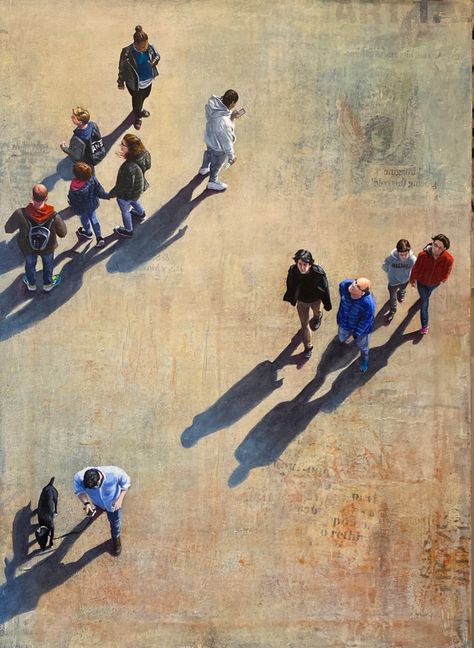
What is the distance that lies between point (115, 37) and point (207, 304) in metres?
4.14

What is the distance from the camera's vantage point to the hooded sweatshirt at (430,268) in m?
12.9

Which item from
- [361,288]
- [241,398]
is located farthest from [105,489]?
[361,288]

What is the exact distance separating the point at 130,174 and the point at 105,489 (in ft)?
13.4

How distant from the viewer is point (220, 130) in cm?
1353

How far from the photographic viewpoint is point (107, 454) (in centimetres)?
1344

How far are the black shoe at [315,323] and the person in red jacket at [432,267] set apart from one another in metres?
1.32

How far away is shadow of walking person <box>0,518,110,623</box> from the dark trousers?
591 centimetres

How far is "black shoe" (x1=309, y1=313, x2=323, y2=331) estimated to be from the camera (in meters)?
13.6

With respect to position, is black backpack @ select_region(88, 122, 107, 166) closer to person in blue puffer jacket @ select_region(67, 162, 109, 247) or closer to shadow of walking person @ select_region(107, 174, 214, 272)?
person in blue puffer jacket @ select_region(67, 162, 109, 247)

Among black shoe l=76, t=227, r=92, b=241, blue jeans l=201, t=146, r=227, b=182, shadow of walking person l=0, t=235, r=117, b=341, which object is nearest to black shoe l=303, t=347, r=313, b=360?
blue jeans l=201, t=146, r=227, b=182

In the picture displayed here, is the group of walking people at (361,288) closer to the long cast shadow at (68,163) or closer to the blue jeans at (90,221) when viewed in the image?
the blue jeans at (90,221)

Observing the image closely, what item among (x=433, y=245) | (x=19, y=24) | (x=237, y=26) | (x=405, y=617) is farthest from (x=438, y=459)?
(x=19, y=24)

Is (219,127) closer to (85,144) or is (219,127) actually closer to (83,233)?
(85,144)

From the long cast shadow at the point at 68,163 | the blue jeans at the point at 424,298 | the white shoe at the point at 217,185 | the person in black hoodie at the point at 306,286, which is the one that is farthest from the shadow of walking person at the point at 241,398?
the long cast shadow at the point at 68,163
